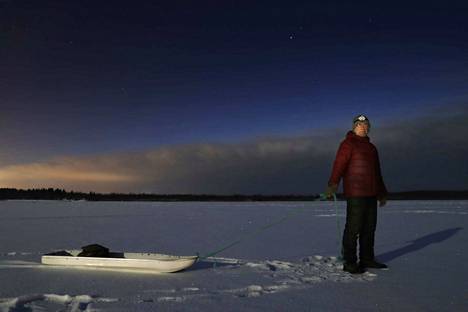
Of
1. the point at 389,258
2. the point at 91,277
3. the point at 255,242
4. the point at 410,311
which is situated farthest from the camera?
the point at 255,242

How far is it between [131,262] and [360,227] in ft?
11.2

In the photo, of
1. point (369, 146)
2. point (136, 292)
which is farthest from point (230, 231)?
point (136, 292)

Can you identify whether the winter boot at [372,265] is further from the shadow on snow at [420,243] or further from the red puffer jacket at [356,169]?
the red puffer jacket at [356,169]

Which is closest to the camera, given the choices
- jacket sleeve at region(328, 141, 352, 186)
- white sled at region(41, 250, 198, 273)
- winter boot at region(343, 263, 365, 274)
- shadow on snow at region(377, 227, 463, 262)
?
white sled at region(41, 250, 198, 273)

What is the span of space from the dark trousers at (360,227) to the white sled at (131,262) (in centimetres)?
234

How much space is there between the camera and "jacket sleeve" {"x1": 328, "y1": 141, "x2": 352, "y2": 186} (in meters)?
6.66

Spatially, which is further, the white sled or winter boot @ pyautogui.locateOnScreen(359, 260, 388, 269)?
winter boot @ pyautogui.locateOnScreen(359, 260, 388, 269)

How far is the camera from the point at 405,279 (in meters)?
6.01

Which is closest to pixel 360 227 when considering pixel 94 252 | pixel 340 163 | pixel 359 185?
pixel 359 185

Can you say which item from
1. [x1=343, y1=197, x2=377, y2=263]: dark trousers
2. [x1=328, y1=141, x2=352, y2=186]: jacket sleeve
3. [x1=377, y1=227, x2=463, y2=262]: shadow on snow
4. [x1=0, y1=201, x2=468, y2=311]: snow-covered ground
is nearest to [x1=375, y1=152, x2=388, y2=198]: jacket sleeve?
[x1=343, y1=197, x2=377, y2=263]: dark trousers

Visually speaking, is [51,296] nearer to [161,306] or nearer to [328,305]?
[161,306]

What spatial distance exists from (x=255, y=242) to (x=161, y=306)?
18.5 feet

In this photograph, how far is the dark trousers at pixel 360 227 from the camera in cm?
654

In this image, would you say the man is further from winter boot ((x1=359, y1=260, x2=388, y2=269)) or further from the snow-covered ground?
the snow-covered ground
